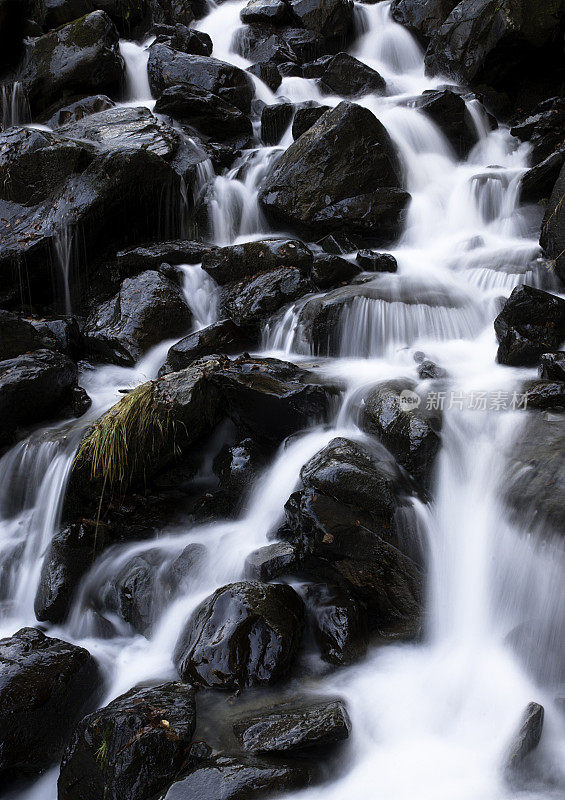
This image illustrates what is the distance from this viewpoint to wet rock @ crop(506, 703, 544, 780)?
338 centimetres

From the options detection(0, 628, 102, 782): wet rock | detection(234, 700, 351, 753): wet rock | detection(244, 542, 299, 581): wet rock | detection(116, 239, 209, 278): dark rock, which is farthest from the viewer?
detection(116, 239, 209, 278): dark rock

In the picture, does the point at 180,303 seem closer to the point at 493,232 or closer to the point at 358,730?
the point at 493,232

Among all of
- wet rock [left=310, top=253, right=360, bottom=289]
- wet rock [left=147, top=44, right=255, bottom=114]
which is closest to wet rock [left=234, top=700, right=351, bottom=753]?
wet rock [left=310, top=253, right=360, bottom=289]

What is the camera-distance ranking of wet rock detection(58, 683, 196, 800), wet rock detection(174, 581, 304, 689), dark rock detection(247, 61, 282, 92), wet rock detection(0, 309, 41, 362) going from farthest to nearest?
dark rock detection(247, 61, 282, 92) < wet rock detection(0, 309, 41, 362) < wet rock detection(174, 581, 304, 689) < wet rock detection(58, 683, 196, 800)

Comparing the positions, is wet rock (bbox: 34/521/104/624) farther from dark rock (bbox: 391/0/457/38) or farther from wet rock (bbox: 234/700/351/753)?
dark rock (bbox: 391/0/457/38)

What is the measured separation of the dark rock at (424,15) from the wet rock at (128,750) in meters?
17.0

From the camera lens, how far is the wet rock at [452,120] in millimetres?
12039

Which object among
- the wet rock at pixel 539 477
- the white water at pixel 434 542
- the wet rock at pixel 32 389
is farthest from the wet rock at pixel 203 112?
the wet rock at pixel 539 477

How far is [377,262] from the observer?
29.1 ft

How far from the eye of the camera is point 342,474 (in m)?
4.66

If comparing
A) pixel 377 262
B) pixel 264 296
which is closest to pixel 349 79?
pixel 377 262

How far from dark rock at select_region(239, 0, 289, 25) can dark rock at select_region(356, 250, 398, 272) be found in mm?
11985

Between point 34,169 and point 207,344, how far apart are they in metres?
4.44

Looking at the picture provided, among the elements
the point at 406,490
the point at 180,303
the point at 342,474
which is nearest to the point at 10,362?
the point at 180,303
